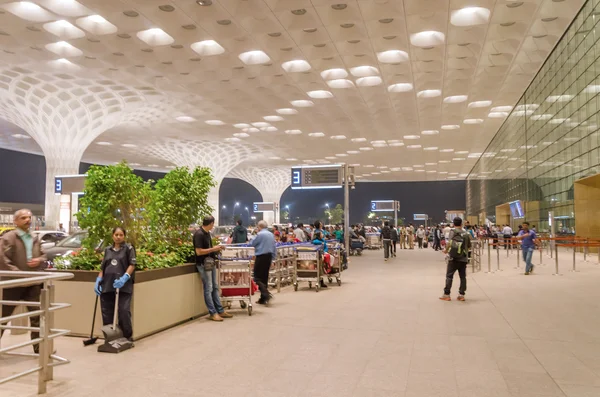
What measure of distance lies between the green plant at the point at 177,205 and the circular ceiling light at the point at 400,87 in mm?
14913

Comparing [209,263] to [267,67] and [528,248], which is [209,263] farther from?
[267,67]

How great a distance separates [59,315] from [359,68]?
627 inches

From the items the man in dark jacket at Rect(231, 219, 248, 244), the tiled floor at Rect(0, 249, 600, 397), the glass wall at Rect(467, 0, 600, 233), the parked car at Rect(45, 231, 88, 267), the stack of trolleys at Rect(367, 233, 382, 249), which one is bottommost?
the tiled floor at Rect(0, 249, 600, 397)

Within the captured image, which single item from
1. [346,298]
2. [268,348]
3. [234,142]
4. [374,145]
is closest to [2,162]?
[234,142]

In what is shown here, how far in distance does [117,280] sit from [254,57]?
552 inches

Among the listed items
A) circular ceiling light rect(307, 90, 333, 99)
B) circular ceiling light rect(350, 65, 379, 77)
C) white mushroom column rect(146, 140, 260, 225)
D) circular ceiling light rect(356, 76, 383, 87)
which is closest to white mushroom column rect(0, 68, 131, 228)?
circular ceiling light rect(307, 90, 333, 99)

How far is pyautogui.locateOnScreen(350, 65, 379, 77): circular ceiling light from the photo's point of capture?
19781mm

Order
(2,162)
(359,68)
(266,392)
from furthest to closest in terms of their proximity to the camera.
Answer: (2,162) → (359,68) → (266,392)

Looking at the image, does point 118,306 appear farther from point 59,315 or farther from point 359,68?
point 359,68

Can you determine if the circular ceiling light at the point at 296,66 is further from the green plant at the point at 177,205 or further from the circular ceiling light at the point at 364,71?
the green plant at the point at 177,205

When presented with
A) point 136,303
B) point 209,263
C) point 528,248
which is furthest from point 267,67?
point 136,303

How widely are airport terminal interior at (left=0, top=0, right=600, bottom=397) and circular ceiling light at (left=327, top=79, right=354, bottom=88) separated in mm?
113

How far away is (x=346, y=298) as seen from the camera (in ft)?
34.5

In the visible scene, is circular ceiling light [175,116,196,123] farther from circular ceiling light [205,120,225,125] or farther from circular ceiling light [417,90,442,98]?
circular ceiling light [417,90,442,98]
